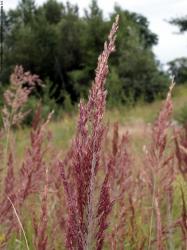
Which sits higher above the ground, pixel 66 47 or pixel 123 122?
pixel 66 47

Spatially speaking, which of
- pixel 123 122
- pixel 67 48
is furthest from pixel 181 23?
pixel 67 48

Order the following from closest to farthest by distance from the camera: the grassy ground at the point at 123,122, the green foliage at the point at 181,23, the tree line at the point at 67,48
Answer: the grassy ground at the point at 123,122 → the green foliage at the point at 181,23 → the tree line at the point at 67,48

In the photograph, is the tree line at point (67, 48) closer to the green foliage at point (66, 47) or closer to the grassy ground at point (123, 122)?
the green foliage at point (66, 47)

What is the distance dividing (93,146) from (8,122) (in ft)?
5.62

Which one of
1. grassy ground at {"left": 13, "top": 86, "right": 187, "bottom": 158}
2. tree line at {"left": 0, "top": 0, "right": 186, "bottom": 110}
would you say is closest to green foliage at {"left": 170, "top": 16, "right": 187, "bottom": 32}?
grassy ground at {"left": 13, "top": 86, "right": 187, "bottom": 158}

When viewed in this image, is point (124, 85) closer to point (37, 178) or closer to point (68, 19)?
point (68, 19)

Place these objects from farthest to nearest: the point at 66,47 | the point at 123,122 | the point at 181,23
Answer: the point at 66,47, the point at 181,23, the point at 123,122

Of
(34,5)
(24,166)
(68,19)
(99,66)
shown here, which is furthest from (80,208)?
(34,5)

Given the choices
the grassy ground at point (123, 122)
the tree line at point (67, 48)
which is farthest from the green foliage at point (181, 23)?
the tree line at point (67, 48)

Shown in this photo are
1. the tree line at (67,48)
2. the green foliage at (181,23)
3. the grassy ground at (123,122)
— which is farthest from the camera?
the tree line at (67,48)

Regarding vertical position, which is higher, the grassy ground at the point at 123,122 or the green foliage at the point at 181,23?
the green foliage at the point at 181,23

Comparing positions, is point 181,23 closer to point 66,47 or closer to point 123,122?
point 123,122

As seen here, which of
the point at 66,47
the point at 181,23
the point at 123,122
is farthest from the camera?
the point at 66,47

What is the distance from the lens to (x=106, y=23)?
40.1 meters
